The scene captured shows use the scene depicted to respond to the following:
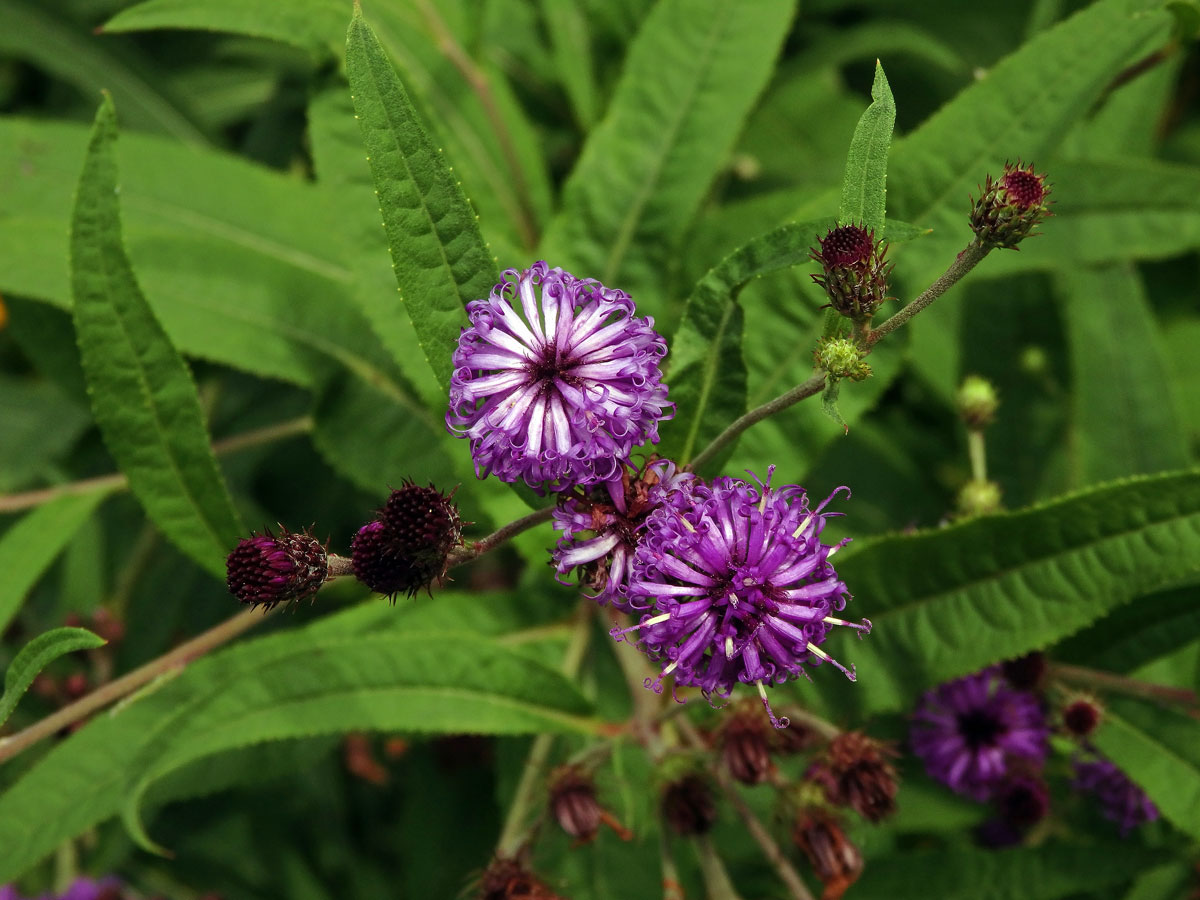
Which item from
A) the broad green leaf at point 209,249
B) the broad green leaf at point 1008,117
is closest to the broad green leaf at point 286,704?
the broad green leaf at point 209,249

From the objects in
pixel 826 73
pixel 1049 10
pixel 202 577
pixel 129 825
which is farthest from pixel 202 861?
pixel 1049 10

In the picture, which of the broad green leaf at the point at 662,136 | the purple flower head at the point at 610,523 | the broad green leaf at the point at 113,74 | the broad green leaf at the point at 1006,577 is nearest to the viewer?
the purple flower head at the point at 610,523

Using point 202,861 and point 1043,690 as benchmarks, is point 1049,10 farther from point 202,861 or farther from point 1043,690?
point 202,861

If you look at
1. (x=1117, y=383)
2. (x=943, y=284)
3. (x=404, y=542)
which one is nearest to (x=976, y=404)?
(x=1117, y=383)

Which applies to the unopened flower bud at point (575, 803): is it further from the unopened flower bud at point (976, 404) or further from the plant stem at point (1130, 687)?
the unopened flower bud at point (976, 404)

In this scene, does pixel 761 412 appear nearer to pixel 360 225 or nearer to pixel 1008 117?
pixel 1008 117

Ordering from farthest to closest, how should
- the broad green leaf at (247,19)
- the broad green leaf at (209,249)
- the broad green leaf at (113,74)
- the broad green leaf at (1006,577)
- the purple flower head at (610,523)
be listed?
the broad green leaf at (113,74) → the broad green leaf at (209,249) → the broad green leaf at (247,19) → the broad green leaf at (1006,577) → the purple flower head at (610,523)

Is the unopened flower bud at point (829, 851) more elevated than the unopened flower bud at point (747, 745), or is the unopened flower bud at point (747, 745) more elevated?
the unopened flower bud at point (747, 745)

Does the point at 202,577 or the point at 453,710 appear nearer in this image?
the point at 453,710
